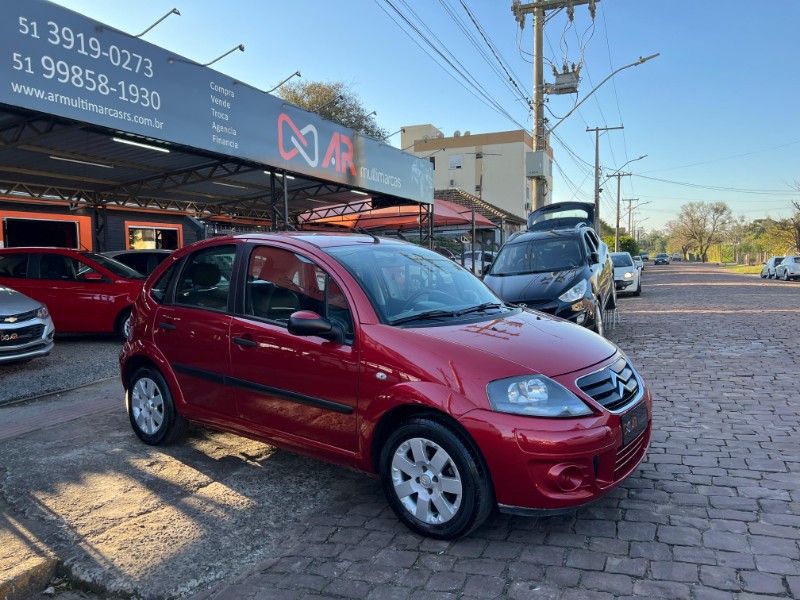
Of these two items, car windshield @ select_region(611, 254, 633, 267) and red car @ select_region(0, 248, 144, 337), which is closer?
red car @ select_region(0, 248, 144, 337)

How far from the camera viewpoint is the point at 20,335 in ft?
23.4

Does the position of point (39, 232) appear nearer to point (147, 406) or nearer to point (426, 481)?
point (147, 406)

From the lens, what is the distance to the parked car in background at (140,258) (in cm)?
1102

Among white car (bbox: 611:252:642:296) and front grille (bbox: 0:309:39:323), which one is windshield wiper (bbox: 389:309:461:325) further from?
white car (bbox: 611:252:642:296)

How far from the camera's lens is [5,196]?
13.6 m

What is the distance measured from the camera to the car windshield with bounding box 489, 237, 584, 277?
9023 mm

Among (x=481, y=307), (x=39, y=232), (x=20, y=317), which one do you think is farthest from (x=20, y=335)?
(x=39, y=232)

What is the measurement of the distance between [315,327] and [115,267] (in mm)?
7858

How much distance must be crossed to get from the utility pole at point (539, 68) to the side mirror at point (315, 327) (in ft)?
47.0

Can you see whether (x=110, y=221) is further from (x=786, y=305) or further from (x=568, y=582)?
(x=786, y=305)

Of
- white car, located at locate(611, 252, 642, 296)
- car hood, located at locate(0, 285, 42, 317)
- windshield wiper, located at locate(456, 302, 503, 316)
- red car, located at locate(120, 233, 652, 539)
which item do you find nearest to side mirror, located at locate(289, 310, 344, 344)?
red car, located at locate(120, 233, 652, 539)

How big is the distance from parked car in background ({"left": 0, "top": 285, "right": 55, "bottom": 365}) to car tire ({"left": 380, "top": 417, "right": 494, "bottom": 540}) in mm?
6006

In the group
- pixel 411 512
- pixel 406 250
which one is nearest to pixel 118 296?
pixel 406 250

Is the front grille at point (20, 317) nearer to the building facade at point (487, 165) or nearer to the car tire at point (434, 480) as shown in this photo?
the car tire at point (434, 480)
